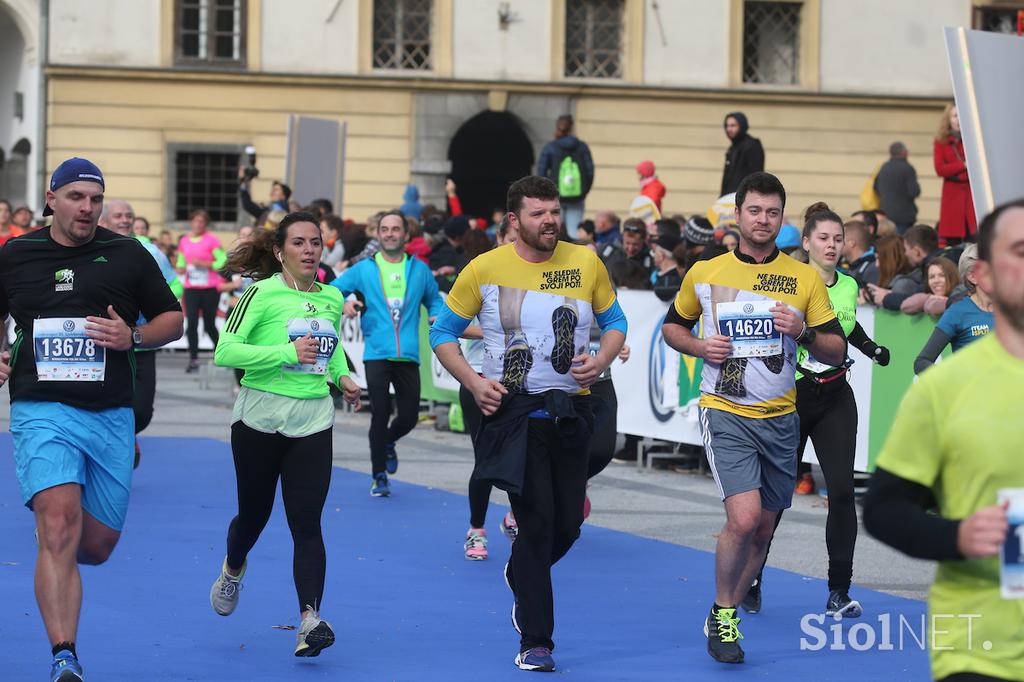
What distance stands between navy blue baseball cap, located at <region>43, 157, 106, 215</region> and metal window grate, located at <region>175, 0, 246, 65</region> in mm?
29127

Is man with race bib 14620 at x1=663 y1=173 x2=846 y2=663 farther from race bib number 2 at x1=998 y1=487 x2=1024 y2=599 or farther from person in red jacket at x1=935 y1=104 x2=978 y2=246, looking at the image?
person in red jacket at x1=935 y1=104 x2=978 y2=246

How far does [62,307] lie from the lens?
6.68 metres

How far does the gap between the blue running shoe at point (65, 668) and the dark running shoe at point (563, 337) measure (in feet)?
7.27

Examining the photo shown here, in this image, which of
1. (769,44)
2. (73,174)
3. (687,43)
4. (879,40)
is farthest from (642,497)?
(879,40)

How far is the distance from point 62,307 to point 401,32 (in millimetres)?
29653

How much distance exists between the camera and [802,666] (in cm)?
732

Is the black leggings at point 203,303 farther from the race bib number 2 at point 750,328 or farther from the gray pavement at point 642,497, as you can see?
the race bib number 2 at point 750,328

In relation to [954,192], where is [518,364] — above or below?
below

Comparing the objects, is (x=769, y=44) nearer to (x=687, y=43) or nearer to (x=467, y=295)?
(x=687, y=43)

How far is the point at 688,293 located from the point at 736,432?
0.64 meters

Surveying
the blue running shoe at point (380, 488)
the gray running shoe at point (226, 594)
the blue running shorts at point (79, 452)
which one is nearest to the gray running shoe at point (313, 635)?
the gray running shoe at point (226, 594)

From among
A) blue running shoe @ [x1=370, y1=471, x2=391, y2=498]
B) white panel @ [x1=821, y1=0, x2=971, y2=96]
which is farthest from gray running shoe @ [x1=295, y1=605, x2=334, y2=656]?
white panel @ [x1=821, y1=0, x2=971, y2=96]

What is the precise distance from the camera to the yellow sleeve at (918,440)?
3.79 m

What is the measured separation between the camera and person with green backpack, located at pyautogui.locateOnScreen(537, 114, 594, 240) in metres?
22.4
